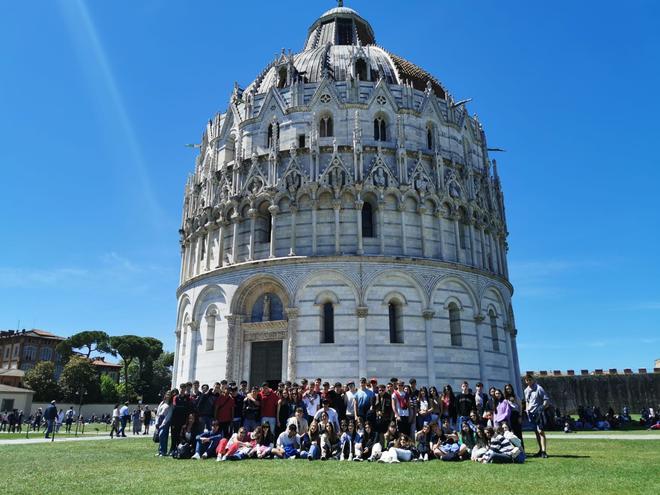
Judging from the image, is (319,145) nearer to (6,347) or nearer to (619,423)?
(619,423)

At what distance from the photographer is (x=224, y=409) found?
586 inches

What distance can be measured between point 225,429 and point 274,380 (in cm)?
1176

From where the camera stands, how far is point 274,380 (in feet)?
88.0

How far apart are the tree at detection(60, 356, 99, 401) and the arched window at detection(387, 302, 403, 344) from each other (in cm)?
4719

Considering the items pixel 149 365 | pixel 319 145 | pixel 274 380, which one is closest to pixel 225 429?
pixel 274 380

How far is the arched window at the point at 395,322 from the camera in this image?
26.4 metres

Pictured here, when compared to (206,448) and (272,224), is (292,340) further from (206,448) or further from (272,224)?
Answer: (206,448)

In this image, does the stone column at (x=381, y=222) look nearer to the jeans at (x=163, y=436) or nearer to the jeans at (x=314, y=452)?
the jeans at (x=314, y=452)

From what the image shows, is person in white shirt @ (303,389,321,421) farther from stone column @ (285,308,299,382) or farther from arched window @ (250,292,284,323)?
arched window @ (250,292,284,323)

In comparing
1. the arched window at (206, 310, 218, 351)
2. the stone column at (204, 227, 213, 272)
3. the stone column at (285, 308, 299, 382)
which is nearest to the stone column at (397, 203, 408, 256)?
the stone column at (285, 308, 299, 382)

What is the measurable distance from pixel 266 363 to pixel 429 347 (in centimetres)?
858

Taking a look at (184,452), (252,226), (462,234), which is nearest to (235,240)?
(252,226)

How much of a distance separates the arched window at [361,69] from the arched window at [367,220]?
908 centimetres

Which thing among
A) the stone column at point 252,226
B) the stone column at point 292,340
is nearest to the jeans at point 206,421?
the stone column at point 292,340
